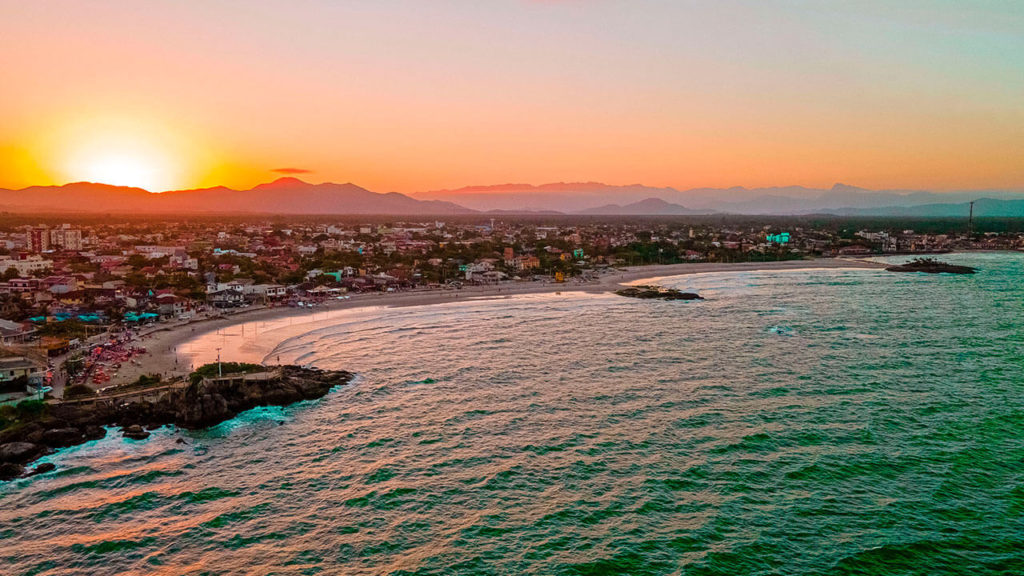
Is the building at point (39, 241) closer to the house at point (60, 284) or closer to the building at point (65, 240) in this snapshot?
the building at point (65, 240)

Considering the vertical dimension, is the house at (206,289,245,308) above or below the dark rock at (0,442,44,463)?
above

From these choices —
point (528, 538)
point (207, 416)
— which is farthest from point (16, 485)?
point (528, 538)

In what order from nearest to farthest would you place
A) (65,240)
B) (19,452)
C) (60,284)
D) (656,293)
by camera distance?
(19,452), (60,284), (656,293), (65,240)

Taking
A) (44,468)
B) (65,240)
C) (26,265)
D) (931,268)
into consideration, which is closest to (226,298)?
(26,265)

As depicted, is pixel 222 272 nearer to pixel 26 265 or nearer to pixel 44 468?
pixel 26 265

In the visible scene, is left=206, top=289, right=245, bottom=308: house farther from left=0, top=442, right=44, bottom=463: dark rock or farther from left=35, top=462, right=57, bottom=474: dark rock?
left=35, top=462, right=57, bottom=474: dark rock

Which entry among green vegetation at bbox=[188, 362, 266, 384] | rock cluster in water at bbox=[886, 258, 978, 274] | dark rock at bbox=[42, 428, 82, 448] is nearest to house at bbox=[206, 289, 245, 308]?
green vegetation at bbox=[188, 362, 266, 384]

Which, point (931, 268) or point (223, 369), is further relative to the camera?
point (931, 268)
